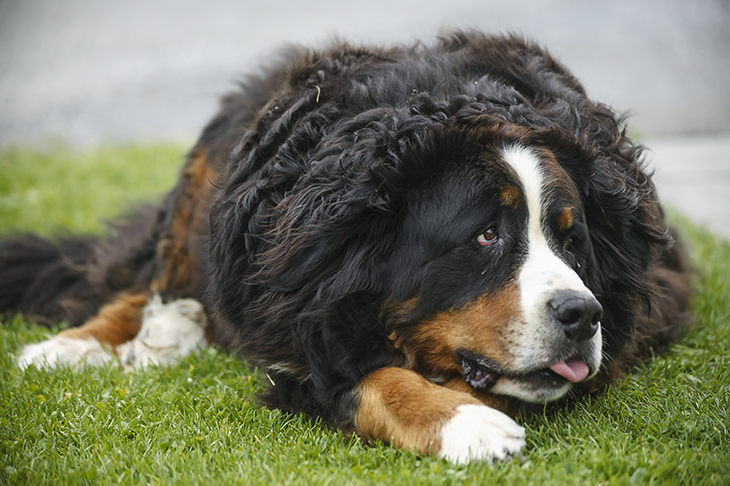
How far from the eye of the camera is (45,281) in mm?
4375

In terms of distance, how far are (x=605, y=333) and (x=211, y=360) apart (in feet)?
6.51

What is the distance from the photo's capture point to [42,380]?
3273mm

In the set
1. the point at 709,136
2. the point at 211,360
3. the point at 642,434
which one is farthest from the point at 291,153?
the point at 709,136

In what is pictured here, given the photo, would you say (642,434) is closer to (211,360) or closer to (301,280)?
(301,280)

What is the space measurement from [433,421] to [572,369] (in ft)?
1.94

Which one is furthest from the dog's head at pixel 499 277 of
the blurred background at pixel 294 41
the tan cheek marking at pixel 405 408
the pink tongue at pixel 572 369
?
the blurred background at pixel 294 41

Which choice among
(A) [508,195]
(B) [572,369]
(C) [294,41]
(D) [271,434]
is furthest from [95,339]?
(C) [294,41]

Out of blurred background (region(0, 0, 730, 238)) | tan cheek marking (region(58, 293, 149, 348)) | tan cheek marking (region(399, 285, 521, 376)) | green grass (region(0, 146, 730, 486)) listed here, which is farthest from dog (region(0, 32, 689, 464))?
blurred background (region(0, 0, 730, 238))

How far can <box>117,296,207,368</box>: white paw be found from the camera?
3742 mm

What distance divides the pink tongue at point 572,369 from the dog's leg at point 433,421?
0.29 metres

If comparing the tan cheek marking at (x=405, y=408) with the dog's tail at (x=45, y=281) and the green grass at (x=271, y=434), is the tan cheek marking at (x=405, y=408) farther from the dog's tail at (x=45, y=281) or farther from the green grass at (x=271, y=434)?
the dog's tail at (x=45, y=281)

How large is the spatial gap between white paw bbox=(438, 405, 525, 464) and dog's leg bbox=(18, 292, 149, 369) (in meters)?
2.09

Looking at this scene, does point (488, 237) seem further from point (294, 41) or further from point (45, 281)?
point (294, 41)

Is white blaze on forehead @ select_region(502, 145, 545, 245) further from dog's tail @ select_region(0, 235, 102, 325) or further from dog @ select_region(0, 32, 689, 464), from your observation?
dog's tail @ select_region(0, 235, 102, 325)
